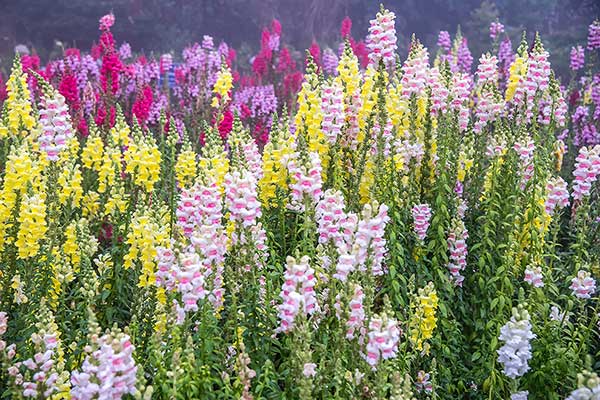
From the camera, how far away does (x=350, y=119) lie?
20.1ft

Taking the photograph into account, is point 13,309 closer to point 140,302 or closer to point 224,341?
point 140,302

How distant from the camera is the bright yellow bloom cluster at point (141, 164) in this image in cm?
591

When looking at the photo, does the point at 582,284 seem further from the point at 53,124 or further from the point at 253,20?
the point at 253,20

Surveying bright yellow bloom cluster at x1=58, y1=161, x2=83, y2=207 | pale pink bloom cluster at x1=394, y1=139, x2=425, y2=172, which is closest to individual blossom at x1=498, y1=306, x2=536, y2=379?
pale pink bloom cluster at x1=394, y1=139, x2=425, y2=172

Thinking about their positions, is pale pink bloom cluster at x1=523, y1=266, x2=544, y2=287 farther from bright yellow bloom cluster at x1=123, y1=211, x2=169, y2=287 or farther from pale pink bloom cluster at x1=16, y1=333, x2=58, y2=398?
pale pink bloom cluster at x1=16, y1=333, x2=58, y2=398

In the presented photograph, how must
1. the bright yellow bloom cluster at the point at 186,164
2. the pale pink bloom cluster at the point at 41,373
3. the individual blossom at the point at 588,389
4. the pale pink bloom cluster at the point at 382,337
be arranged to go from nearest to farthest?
the individual blossom at the point at 588,389 → the pale pink bloom cluster at the point at 382,337 → the pale pink bloom cluster at the point at 41,373 → the bright yellow bloom cluster at the point at 186,164

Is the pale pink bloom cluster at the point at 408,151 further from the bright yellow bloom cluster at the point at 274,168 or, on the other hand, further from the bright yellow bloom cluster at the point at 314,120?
the bright yellow bloom cluster at the point at 274,168

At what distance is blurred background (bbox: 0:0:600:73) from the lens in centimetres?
1870

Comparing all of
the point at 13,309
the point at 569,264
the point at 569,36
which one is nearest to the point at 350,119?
the point at 569,264

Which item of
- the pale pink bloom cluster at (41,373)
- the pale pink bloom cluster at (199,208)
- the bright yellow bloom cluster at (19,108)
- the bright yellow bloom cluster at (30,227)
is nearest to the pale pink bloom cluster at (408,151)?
the pale pink bloom cluster at (199,208)

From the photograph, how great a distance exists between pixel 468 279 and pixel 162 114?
309 cm

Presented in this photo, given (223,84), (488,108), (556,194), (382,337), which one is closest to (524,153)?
(556,194)

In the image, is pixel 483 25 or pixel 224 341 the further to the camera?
pixel 483 25

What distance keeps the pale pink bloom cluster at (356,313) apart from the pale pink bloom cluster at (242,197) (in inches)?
29.7
